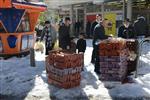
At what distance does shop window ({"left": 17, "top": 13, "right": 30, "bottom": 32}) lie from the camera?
16.5 metres

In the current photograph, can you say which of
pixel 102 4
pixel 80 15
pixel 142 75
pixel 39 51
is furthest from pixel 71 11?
pixel 142 75

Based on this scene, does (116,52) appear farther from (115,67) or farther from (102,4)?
(102,4)

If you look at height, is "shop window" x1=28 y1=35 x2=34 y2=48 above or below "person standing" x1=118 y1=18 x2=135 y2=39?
below

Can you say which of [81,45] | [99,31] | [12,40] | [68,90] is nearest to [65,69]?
[68,90]

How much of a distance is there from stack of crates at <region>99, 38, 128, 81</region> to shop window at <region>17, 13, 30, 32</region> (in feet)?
22.9

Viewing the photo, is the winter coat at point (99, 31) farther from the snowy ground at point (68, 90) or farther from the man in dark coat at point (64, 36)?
the man in dark coat at point (64, 36)

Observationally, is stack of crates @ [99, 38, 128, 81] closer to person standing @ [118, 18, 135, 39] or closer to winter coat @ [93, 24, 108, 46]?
winter coat @ [93, 24, 108, 46]

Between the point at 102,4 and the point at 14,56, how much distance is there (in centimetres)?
1666

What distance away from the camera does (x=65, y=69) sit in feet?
30.8

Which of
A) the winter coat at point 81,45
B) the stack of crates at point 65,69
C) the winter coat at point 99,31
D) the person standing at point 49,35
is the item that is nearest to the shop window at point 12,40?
the person standing at point 49,35

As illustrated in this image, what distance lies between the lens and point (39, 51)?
19.0 metres

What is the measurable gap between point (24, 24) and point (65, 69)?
8.05m

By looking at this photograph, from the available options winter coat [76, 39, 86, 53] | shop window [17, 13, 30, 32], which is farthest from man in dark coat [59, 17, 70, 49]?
shop window [17, 13, 30, 32]

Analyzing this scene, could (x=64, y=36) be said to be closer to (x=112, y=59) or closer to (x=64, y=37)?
(x=64, y=37)
